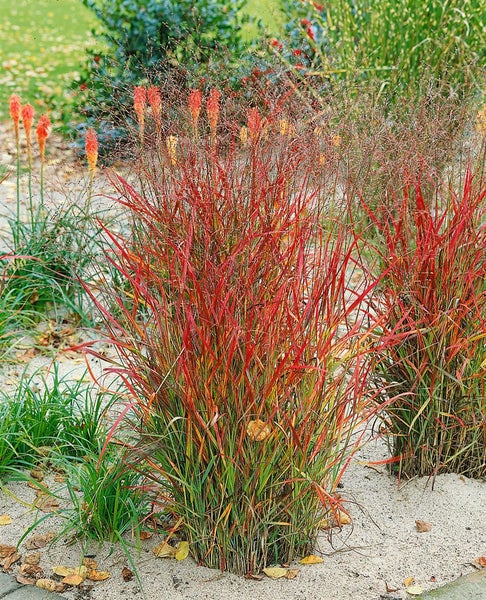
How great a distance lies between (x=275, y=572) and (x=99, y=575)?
1.95 feet

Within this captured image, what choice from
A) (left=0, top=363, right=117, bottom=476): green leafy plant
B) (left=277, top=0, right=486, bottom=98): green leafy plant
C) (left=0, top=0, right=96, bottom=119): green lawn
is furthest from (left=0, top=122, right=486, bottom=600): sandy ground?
(left=0, top=0, right=96, bottom=119): green lawn

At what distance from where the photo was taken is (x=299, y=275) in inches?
111

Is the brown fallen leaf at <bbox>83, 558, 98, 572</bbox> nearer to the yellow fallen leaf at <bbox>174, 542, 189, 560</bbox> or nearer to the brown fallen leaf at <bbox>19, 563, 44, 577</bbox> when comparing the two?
the brown fallen leaf at <bbox>19, 563, 44, 577</bbox>

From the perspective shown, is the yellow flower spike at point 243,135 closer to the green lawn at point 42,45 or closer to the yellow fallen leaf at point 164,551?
the yellow fallen leaf at point 164,551

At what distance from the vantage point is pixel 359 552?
10.3 feet

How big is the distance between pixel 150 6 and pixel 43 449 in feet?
19.8

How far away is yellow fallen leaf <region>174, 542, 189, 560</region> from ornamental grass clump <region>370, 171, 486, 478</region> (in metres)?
0.89

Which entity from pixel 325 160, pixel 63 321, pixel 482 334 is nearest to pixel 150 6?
pixel 63 321

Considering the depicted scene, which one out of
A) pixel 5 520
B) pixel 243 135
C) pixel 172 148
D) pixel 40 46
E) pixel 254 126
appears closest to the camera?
pixel 5 520

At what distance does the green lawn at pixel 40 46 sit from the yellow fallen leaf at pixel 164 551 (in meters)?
8.28

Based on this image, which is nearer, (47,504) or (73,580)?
(73,580)

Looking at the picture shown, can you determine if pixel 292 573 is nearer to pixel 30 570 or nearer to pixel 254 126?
pixel 30 570

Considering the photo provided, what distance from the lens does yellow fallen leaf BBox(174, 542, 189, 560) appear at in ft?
9.86

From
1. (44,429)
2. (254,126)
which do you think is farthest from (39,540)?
(254,126)
